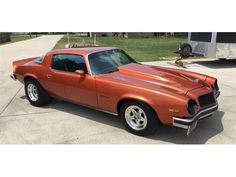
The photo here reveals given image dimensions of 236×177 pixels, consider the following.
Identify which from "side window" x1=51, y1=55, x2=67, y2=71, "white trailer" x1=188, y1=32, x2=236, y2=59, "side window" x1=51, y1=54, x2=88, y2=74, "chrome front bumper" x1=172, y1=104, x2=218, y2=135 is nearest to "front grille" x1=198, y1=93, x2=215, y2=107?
"chrome front bumper" x1=172, y1=104, x2=218, y2=135

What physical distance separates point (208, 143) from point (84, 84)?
8.07ft

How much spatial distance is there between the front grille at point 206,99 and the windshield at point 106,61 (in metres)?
1.76

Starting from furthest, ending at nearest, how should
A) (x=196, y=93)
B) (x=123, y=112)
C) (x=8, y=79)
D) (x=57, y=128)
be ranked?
(x=8, y=79)
(x=57, y=128)
(x=123, y=112)
(x=196, y=93)

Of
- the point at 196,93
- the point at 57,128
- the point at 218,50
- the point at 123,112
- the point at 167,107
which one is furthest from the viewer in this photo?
the point at 218,50

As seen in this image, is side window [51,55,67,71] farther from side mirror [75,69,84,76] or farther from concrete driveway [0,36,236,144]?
concrete driveway [0,36,236,144]

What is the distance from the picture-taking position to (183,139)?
4.13m

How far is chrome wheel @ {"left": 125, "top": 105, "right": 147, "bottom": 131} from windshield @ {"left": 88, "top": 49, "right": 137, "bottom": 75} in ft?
3.27

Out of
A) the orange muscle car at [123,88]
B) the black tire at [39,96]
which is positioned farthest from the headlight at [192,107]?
the black tire at [39,96]

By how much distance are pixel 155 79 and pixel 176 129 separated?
39.7 inches

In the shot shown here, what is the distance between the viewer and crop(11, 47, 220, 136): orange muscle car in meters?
3.83

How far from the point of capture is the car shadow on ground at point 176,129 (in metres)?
4.13
